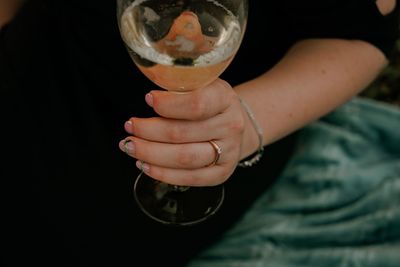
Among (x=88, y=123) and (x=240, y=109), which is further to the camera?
(x=88, y=123)

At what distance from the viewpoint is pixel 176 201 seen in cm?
111

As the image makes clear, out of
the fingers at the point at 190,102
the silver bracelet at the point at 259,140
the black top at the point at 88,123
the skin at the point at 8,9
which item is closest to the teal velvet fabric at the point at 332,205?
the black top at the point at 88,123

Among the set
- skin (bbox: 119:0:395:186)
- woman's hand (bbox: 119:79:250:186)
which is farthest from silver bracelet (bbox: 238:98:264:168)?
woman's hand (bbox: 119:79:250:186)

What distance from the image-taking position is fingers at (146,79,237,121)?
2.48 ft

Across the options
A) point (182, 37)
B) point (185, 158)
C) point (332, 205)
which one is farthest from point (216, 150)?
point (332, 205)

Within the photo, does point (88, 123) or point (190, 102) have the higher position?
point (190, 102)

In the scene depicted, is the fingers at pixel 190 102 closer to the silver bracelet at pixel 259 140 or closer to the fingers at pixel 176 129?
the fingers at pixel 176 129

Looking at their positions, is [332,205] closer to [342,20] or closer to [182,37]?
[342,20]

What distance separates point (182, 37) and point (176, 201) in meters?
0.42

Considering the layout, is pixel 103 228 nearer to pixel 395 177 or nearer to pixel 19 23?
pixel 19 23

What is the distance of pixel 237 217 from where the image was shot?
3.90ft

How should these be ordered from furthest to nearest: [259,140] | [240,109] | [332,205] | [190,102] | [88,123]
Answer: [332,205] → [88,123] → [259,140] → [240,109] → [190,102]

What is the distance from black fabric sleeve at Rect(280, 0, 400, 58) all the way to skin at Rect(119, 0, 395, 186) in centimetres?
2

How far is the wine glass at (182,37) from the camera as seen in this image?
724 millimetres
